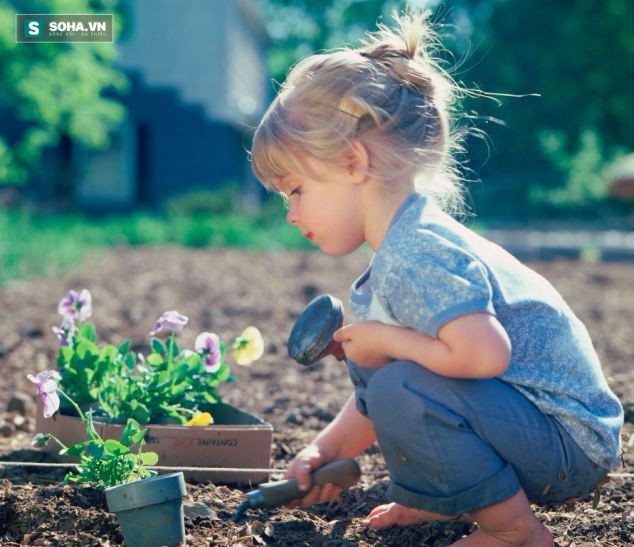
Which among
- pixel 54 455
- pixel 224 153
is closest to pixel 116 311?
pixel 54 455

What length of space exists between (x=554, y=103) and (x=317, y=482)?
2128 centimetres

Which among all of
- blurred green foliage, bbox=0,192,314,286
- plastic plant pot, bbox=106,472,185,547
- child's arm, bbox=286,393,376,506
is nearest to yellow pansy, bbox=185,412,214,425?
child's arm, bbox=286,393,376,506

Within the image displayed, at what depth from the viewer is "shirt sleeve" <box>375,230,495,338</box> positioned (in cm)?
170

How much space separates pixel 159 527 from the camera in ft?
6.01

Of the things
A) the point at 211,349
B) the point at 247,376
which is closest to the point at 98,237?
the point at 247,376

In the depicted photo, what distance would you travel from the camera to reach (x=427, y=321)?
173cm

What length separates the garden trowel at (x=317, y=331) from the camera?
2117 mm

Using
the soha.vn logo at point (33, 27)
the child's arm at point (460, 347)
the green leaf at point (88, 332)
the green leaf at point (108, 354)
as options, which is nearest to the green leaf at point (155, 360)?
the green leaf at point (108, 354)

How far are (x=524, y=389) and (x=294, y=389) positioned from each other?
175 cm

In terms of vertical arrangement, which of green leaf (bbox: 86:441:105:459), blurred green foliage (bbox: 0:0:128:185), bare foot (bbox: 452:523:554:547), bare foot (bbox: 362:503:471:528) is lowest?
bare foot (bbox: 362:503:471:528)

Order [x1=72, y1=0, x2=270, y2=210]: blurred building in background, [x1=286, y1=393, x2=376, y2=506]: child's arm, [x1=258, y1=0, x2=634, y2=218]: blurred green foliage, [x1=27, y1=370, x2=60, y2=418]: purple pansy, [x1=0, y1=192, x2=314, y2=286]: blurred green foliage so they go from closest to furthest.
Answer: [x1=27, y1=370, x2=60, y2=418]: purple pansy, [x1=286, y1=393, x2=376, y2=506]: child's arm, [x1=0, y1=192, x2=314, y2=286]: blurred green foliage, [x1=72, y1=0, x2=270, y2=210]: blurred building in background, [x1=258, y1=0, x2=634, y2=218]: blurred green foliage

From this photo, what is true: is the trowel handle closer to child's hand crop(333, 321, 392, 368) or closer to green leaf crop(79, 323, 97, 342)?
child's hand crop(333, 321, 392, 368)

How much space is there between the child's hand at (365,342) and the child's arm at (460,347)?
2 centimetres

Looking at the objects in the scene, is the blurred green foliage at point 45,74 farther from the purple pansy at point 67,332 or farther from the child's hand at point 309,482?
the child's hand at point 309,482
